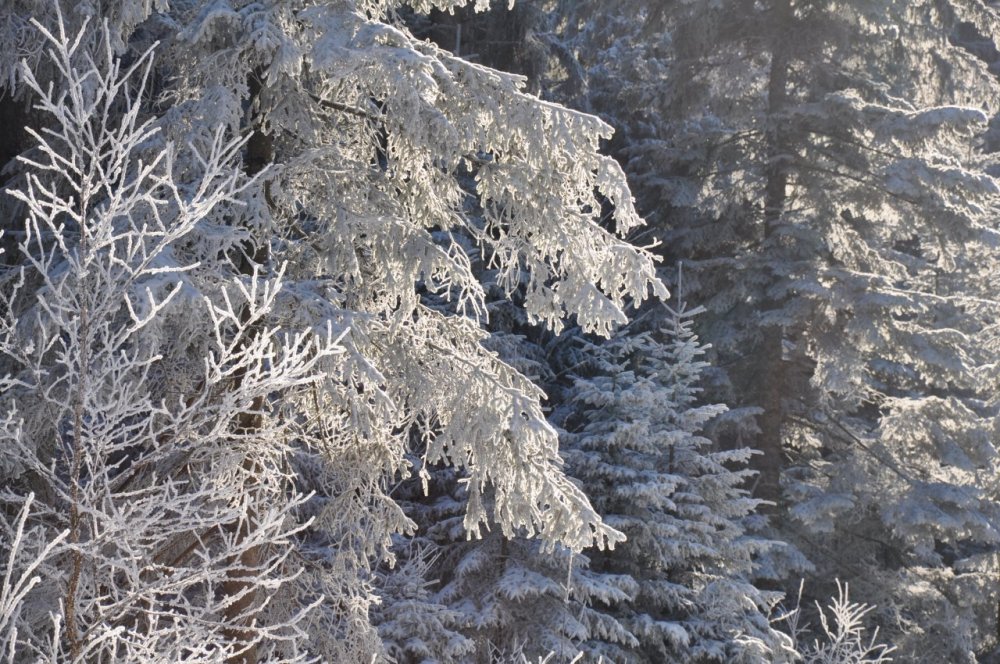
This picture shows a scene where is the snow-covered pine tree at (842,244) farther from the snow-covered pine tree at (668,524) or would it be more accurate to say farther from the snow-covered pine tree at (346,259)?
the snow-covered pine tree at (346,259)

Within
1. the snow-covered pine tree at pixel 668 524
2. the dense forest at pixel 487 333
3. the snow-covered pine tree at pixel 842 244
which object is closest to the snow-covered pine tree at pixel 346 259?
the dense forest at pixel 487 333

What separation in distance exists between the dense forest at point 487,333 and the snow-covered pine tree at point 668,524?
5 cm

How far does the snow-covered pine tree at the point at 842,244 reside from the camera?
11430mm

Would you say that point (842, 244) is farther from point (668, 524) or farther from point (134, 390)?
point (134, 390)

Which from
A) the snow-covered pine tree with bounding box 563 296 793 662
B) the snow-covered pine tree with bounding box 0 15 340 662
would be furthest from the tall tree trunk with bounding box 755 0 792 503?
the snow-covered pine tree with bounding box 0 15 340 662

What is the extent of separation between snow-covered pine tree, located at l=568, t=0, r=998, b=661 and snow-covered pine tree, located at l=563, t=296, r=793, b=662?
1990mm

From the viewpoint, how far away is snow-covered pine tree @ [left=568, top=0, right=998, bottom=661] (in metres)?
11.4

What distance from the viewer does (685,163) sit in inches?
504

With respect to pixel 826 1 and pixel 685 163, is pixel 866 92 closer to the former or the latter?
pixel 826 1

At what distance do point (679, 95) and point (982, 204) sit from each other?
13.4 ft

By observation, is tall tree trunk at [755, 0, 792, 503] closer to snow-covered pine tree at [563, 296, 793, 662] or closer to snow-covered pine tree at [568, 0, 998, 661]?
snow-covered pine tree at [568, 0, 998, 661]

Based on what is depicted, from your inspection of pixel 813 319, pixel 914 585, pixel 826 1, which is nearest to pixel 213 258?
pixel 813 319

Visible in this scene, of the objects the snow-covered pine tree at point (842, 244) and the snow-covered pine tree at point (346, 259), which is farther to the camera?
the snow-covered pine tree at point (842, 244)

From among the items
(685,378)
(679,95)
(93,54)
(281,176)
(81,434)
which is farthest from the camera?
(679,95)
